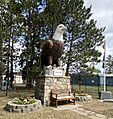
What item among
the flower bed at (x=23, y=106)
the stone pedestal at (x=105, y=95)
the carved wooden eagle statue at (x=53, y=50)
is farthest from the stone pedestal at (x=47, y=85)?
the stone pedestal at (x=105, y=95)

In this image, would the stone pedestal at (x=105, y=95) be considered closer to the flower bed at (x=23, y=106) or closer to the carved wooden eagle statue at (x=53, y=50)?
the carved wooden eagle statue at (x=53, y=50)

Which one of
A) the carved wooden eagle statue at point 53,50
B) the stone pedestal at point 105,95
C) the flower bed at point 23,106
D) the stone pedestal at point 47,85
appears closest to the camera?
the flower bed at point 23,106

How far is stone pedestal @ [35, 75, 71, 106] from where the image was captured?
12.8 meters

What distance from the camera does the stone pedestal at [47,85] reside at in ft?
41.8

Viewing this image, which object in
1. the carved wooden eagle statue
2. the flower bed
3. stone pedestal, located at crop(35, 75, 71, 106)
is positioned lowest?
the flower bed

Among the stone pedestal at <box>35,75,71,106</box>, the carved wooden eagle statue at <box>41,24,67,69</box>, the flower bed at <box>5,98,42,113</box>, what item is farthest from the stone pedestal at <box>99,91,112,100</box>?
the flower bed at <box>5,98,42,113</box>

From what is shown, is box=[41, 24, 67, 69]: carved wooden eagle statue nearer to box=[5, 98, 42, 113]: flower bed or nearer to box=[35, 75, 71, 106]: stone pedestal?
box=[35, 75, 71, 106]: stone pedestal

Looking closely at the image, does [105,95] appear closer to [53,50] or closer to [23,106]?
[53,50]

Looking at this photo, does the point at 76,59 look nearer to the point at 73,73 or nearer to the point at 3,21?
the point at 73,73

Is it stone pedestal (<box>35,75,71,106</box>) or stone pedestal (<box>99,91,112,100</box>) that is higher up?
stone pedestal (<box>35,75,71,106</box>)

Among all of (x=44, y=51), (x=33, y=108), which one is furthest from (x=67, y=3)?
(x=33, y=108)

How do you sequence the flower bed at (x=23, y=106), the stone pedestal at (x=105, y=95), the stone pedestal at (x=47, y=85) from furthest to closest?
the stone pedestal at (x=105, y=95), the stone pedestal at (x=47, y=85), the flower bed at (x=23, y=106)

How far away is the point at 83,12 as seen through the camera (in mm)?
25109

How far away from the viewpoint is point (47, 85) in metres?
12.9
